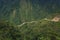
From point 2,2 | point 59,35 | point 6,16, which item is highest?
point 2,2

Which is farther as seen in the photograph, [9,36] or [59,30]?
[59,30]

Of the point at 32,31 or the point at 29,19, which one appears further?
the point at 29,19

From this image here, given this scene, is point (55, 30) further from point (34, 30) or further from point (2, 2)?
point (2, 2)

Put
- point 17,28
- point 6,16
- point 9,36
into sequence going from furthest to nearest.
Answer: point 6,16, point 17,28, point 9,36

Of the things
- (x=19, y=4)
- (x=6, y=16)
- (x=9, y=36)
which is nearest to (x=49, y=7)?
(x=19, y=4)

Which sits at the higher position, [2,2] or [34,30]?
[2,2]

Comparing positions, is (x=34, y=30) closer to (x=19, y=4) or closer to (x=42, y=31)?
(x=42, y=31)

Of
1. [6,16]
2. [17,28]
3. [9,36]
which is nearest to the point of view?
[9,36]
